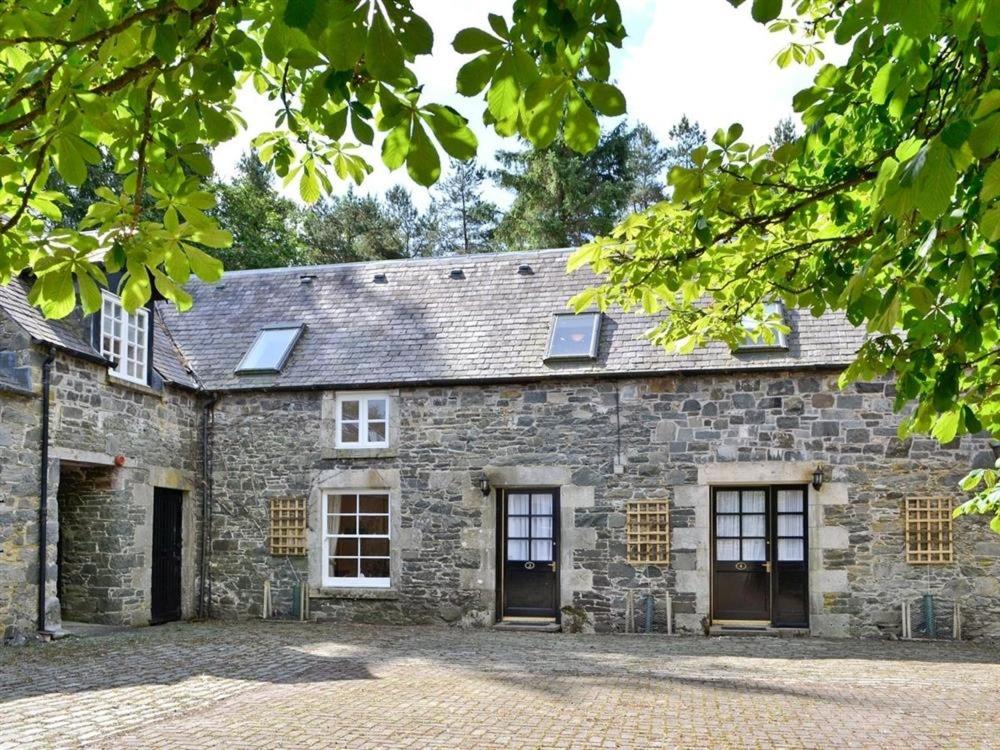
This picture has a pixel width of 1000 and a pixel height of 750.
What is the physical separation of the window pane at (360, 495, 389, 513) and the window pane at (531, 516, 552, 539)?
2.19 metres

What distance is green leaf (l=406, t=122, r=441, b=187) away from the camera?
7.79 feet

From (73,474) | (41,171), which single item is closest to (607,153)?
(73,474)

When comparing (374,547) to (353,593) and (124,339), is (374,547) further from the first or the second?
(124,339)

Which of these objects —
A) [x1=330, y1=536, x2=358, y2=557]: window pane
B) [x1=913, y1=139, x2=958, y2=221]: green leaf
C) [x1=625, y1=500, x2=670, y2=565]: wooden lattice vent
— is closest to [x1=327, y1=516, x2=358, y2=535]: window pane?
[x1=330, y1=536, x2=358, y2=557]: window pane

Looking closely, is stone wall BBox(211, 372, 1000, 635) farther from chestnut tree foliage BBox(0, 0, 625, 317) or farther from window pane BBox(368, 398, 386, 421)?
chestnut tree foliage BBox(0, 0, 625, 317)

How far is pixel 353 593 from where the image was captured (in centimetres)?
1495

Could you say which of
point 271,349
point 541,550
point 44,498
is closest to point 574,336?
point 541,550

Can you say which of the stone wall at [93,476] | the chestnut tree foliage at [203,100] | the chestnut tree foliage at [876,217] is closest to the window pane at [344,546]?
the stone wall at [93,476]

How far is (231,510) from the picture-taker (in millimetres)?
15570

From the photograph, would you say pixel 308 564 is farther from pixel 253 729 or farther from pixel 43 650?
pixel 253 729

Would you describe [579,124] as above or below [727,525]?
above

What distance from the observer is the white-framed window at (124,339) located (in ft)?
44.7

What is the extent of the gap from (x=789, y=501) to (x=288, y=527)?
708 centimetres

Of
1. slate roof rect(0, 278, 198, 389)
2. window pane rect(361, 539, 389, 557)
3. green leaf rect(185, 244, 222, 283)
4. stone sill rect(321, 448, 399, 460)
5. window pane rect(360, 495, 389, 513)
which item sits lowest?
window pane rect(361, 539, 389, 557)
